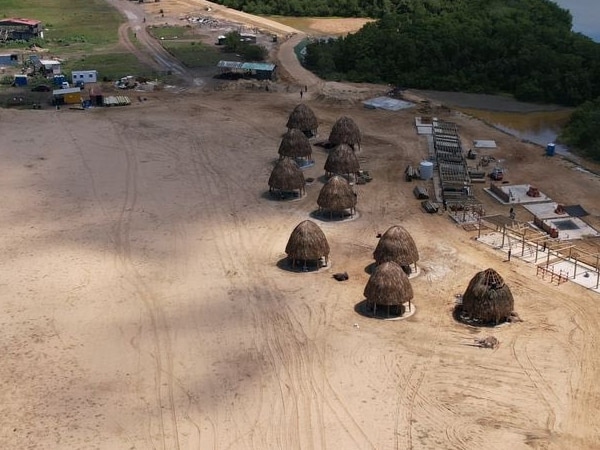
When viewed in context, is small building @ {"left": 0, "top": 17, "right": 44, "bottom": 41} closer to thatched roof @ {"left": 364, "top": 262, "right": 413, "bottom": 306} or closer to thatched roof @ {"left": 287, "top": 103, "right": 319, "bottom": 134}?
thatched roof @ {"left": 287, "top": 103, "right": 319, "bottom": 134}

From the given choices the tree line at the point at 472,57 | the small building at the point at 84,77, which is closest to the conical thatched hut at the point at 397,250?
the tree line at the point at 472,57

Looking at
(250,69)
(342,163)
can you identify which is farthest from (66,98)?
(342,163)

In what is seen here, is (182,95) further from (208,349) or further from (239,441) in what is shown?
(239,441)

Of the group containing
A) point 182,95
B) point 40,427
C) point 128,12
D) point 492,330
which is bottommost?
point 40,427

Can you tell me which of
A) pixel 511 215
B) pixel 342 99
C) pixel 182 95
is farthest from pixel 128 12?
pixel 511 215

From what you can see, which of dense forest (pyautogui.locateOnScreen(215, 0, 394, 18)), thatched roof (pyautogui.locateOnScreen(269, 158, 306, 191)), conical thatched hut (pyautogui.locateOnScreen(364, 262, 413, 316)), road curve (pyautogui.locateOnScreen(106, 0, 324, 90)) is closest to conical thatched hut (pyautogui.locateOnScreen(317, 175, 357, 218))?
thatched roof (pyautogui.locateOnScreen(269, 158, 306, 191))

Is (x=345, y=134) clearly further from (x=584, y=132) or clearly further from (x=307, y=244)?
(x=584, y=132)

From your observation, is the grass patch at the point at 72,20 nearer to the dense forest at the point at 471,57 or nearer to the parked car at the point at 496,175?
the dense forest at the point at 471,57
